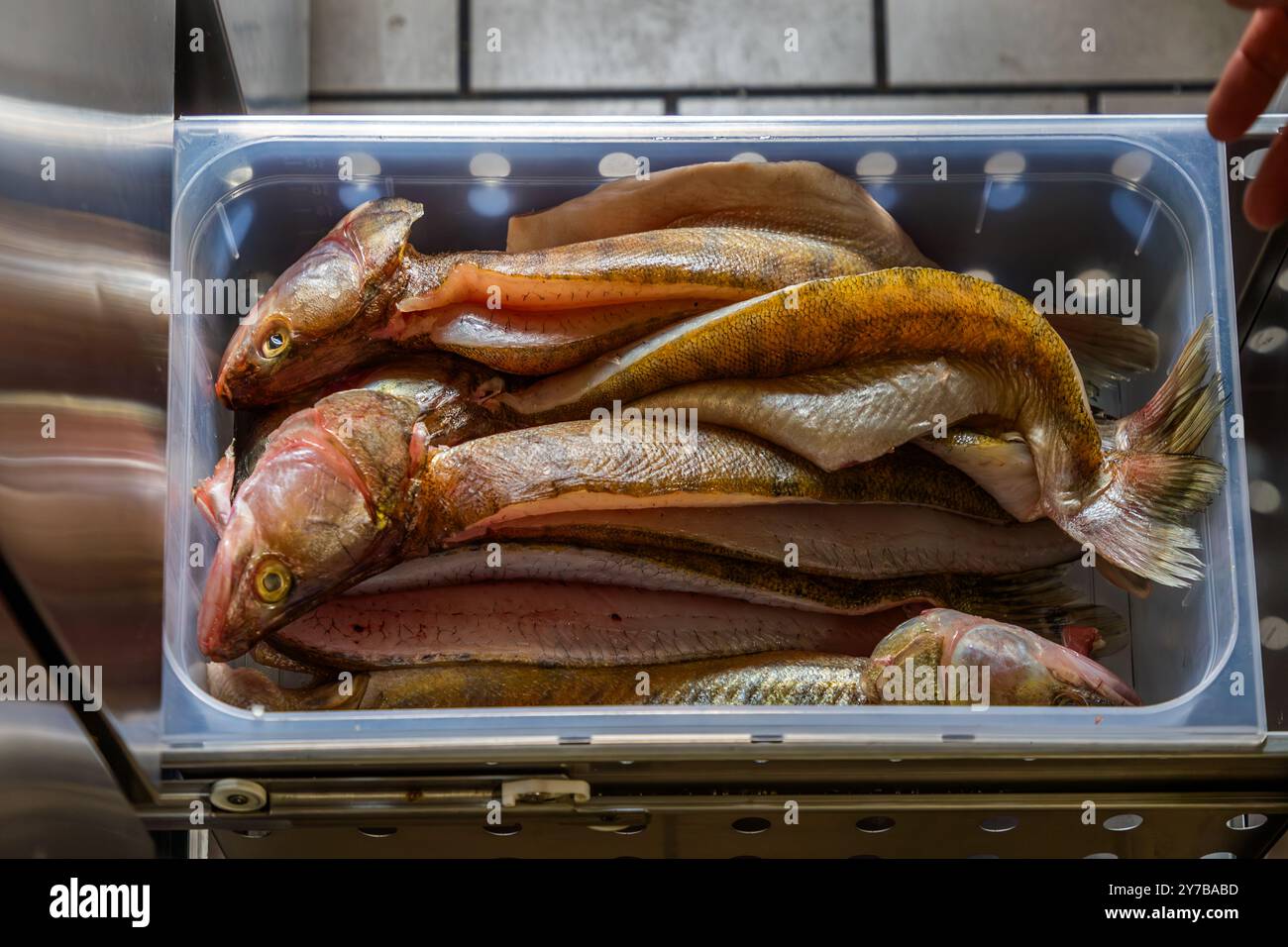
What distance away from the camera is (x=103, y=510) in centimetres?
144

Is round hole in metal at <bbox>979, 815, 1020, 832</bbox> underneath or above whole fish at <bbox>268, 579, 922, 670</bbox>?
underneath

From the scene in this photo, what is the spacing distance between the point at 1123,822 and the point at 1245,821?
0.52ft

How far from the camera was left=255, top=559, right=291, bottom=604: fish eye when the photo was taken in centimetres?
139

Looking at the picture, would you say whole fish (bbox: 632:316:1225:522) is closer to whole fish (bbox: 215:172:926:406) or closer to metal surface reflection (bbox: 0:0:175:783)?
whole fish (bbox: 215:172:926:406)

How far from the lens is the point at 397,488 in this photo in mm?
1441

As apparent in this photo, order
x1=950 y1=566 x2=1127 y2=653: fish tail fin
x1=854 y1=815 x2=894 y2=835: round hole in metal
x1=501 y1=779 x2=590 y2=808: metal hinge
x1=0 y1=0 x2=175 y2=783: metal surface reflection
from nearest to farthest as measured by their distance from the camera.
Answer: x1=0 y1=0 x2=175 y2=783: metal surface reflection → x1=501 y1=779 x2=590 y2=808: metal hinge → x1=854 y1=815 x2=894 y2=835: round hole in metal → x1=950 y1=566 x2=1127 y2=653: fish tail fin

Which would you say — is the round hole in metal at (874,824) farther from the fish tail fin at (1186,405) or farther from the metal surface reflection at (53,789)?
the metal surface reflection at (53,789)

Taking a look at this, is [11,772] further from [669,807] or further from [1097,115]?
[1097,115]

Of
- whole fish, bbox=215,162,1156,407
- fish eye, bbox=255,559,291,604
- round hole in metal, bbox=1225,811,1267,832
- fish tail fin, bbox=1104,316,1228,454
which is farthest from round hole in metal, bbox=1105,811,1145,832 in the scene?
fish eye, bbox=255,559,291,604

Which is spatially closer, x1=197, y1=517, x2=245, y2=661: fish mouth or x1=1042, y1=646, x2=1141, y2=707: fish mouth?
x1=197, y1=517, x2=245, y2=661: fish mouth

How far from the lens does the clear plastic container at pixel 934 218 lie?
5.01 ft

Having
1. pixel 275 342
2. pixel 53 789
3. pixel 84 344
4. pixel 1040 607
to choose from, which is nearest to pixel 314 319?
pixel 275 342

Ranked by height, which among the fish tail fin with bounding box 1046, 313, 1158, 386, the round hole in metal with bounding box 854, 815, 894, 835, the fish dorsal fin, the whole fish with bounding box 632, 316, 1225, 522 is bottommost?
the round hole in metal with bounding box 854, 815, 894, 835

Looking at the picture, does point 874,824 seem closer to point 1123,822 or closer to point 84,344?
point 1123,822
